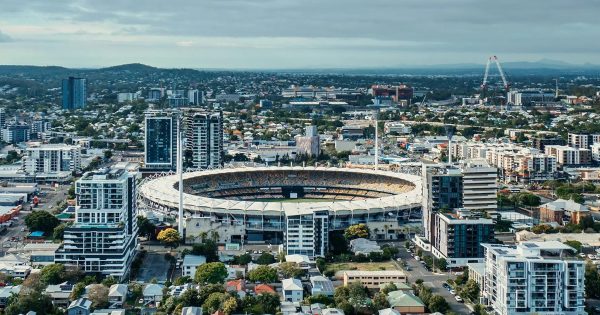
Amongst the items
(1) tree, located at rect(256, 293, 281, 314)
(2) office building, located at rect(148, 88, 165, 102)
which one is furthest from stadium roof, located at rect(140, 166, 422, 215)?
(2) office building, located at rect(148, 88, 165, 102)

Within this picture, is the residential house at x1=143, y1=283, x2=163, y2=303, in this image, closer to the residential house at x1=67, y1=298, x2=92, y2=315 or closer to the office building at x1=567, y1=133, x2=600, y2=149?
the residential house at x1=67, y1=298, x2=92, y2=315

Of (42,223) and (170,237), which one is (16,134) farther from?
(170,237)

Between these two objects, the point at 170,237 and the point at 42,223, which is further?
the point at 42,223

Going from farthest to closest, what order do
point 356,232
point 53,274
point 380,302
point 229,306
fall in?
point 356,232, point 53,274, point 380,302, point 229,306

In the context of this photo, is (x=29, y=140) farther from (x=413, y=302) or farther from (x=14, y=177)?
(x=413, y=302)

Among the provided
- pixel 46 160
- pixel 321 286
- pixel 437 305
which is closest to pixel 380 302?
pixel 437 305
